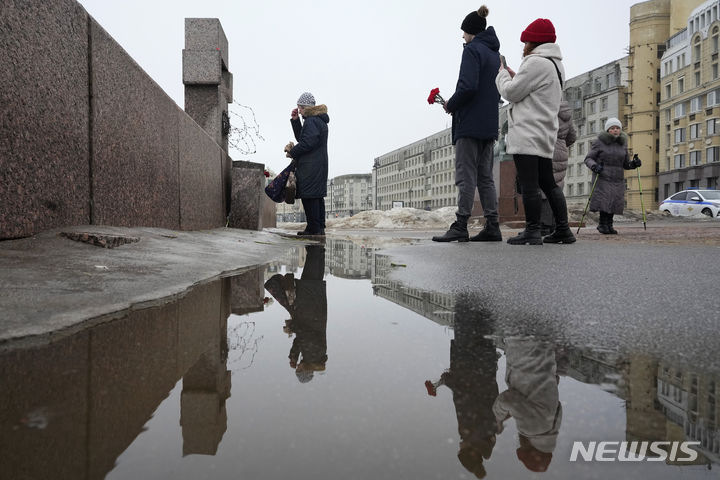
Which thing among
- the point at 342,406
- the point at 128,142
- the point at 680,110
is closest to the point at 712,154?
the point at 680,110

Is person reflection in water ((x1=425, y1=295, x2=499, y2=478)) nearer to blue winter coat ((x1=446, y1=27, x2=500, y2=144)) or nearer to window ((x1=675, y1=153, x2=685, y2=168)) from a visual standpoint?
blue winter coat ((x1=446, y1=27, x2=500, y2=144))

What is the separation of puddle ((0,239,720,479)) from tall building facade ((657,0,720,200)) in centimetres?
5060

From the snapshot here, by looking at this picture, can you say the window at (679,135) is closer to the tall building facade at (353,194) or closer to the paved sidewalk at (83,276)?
the paved sidewalk at (83,276)

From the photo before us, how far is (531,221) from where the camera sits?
5262 millimetres

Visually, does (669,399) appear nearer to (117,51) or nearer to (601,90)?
(117,51)

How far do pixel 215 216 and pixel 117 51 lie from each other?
389 centimetres

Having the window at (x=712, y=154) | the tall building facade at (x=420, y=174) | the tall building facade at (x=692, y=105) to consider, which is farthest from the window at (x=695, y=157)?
the tall building facade at (x=420, y=174)

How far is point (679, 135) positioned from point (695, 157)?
329cm

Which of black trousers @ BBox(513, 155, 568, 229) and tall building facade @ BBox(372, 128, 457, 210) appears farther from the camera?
tall building facade @ BBox(372, 128, 457, 210)

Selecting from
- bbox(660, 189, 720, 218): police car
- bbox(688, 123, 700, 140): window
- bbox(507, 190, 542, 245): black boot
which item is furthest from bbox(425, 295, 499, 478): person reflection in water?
bbox(688, 123, 700, 140): window

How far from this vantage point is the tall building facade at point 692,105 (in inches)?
1684

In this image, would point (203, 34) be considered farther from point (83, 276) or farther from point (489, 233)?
point (83, 276)

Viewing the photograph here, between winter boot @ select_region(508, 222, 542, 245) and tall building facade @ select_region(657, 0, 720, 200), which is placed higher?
tall building facade @ select_region(657, 0, 720, 200)

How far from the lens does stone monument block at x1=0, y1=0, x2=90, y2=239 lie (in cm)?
220
